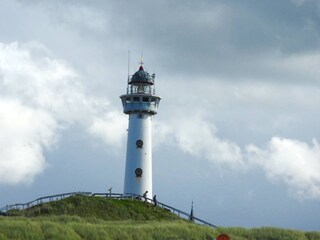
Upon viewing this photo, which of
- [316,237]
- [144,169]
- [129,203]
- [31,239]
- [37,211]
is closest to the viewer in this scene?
[31,239]

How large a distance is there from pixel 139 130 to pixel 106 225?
27629 mm

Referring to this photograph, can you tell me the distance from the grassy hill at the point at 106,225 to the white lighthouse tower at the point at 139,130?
6486 millimetres

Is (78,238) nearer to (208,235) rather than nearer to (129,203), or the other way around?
(208,235)

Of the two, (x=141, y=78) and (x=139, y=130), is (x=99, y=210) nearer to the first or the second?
(x=139, y=130)

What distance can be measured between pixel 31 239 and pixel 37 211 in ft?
56.3

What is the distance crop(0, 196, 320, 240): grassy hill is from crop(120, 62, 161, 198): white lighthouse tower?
6486 mm

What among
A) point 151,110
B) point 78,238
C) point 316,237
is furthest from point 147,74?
point 78,238

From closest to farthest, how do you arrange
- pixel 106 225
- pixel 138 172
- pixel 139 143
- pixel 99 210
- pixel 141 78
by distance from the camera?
pixel 106 225
pixel 99 210
pixel 138 172
pixel 139 143
pixel 141 78

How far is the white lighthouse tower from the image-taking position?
6869 cm

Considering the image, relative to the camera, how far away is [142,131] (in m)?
70.3

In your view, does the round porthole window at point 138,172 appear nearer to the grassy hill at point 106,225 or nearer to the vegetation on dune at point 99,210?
the grassy hill at point 106,225

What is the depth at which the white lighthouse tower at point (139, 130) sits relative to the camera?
225 ft

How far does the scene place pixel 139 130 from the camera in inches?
2768

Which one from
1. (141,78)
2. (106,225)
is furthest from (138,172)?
(106,225)
